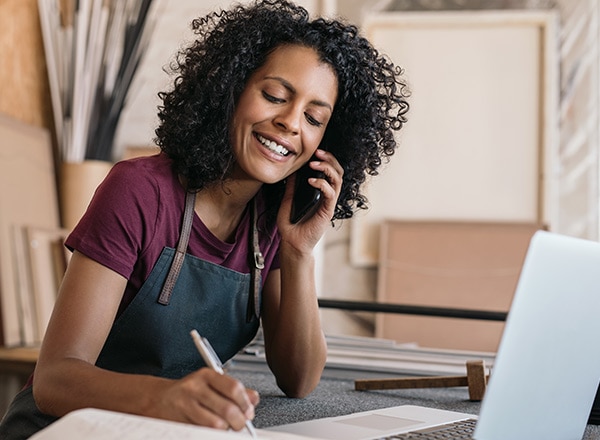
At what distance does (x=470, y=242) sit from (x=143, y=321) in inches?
147

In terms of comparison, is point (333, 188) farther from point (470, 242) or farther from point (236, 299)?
point (470, 242)

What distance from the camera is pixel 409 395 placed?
1.72 metres

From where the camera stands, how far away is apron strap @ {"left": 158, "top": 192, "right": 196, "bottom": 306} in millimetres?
1483

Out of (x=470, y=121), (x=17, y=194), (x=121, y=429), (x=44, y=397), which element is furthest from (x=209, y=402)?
(x=470, y=121)

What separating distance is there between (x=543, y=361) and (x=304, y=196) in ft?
2.66

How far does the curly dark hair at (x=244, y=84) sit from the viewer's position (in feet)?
5.29

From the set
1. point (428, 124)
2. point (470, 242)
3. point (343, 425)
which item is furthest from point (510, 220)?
point (343, 425)

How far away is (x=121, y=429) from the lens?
2.86 feet

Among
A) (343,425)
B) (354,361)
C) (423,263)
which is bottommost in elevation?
(423,263)

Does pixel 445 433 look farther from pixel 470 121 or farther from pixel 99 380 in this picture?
pixel 470 121

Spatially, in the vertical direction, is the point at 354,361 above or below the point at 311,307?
below

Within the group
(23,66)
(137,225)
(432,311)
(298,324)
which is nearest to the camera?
(137,225)

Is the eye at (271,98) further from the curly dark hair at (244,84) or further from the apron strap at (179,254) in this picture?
the apron strap at (179,254)

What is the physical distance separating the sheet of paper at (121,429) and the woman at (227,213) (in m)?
0.31
